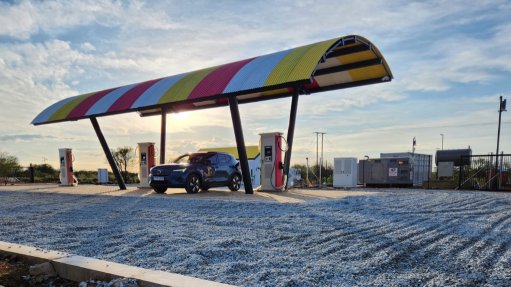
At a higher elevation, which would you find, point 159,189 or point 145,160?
point 145,160

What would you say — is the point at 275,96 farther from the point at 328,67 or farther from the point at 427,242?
the point at 427,242

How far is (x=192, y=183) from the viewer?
15.2 metres

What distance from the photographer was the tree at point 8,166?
29641 mm

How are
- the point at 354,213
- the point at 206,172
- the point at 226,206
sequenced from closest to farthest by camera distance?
the point at 354,213
the point at 226,206
the point at 206,172

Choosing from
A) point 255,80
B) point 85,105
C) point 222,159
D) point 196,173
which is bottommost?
point 196,173

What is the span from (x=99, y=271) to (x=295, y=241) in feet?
8.94

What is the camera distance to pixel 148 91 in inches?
753

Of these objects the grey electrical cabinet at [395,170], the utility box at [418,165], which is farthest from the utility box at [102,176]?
the utility box at [418,165]

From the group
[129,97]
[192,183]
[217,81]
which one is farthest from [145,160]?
[217,81]

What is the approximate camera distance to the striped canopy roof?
13.8 m

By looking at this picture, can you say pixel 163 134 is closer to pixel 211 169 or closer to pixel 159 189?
pixel 159 189

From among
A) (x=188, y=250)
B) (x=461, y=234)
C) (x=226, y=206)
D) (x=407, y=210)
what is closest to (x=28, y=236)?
(x=188, y=250)

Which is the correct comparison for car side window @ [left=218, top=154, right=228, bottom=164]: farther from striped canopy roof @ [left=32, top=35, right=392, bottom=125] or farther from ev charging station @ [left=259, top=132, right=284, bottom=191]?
striped canopy roof @ [left=32, top=35, right=392, bottom=125]

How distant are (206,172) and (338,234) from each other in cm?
1024
